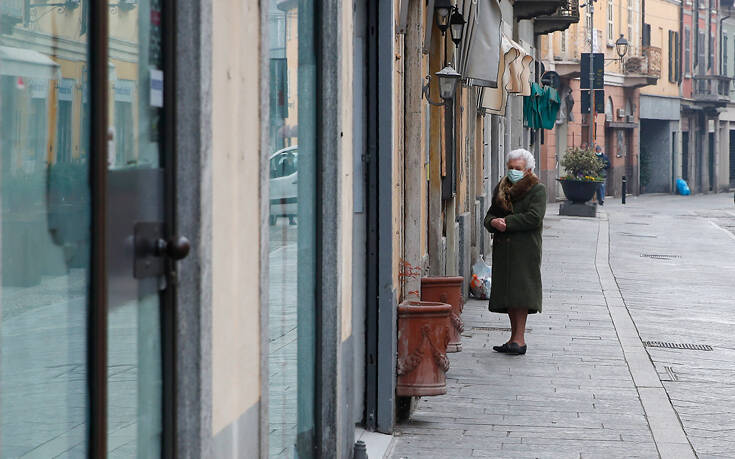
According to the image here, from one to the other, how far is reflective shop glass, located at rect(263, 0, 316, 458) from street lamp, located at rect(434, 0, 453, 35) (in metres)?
4.76

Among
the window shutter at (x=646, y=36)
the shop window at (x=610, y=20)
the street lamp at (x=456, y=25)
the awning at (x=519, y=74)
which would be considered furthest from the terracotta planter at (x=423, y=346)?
the window shutter at (x=646, y=36)

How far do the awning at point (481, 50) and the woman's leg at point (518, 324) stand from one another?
2534 mm

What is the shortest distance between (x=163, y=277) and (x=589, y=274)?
1374cm

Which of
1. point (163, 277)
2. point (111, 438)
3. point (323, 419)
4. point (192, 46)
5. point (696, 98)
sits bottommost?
point (323, 419)

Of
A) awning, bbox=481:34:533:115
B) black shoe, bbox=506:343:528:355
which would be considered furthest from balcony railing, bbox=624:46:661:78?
black shoe, bbox=506:343:528:355

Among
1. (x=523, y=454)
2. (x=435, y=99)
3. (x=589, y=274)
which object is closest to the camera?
(x=523, y=454)

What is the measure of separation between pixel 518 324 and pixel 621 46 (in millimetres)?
37605

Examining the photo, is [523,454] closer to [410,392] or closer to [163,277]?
[410,392]

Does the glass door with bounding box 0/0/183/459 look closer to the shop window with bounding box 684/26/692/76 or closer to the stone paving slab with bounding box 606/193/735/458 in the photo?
the stone paving slab with bounding box 606/193/735/458

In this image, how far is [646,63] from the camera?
47656 mm

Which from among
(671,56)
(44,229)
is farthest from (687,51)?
(44,229)

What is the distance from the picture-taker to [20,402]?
2465mm

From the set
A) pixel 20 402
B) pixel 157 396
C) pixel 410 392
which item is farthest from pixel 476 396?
pixel 20 402

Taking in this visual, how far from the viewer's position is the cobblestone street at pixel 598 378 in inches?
257
